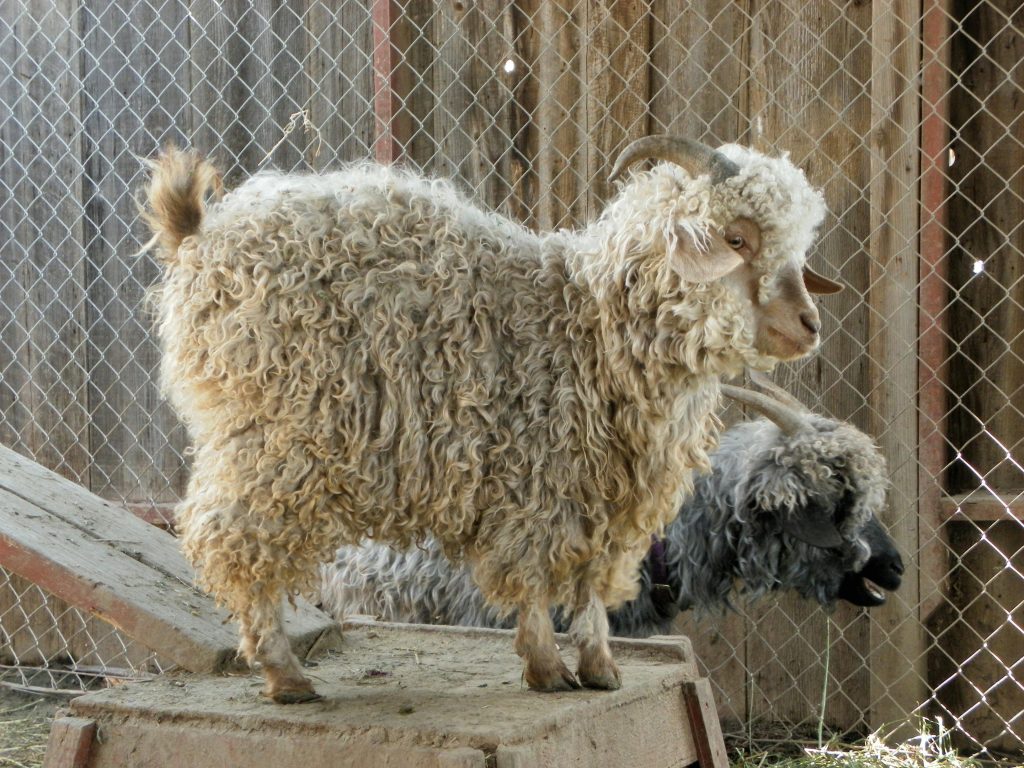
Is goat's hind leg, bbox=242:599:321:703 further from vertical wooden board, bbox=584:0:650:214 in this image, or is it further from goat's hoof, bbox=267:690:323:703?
vertical wooden board, bbox=584:0:650:214

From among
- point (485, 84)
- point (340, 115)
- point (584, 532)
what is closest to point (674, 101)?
point (485, 84)

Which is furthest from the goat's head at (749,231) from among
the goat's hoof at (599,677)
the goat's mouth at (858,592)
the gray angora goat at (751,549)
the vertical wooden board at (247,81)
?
the vertical wooden board at (247,81)

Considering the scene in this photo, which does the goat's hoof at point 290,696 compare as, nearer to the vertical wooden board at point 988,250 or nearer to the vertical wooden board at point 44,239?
the vertical wooden board at point 988,250

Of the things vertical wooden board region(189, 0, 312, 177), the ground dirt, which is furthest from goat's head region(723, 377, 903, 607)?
the ground dirt

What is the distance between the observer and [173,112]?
519 centimetres

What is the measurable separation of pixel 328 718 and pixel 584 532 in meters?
0.68

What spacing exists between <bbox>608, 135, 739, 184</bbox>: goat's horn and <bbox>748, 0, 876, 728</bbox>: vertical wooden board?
6.75ft

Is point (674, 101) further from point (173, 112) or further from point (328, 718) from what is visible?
point (328, 718)

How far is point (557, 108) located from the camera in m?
4.64

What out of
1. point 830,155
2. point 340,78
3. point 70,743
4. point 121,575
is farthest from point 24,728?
point 830,155

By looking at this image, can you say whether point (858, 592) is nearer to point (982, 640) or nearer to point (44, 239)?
point (982, 640)

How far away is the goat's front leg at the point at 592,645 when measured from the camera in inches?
106

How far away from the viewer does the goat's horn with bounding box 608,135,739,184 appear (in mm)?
2484

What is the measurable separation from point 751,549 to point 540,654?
5.90ft
